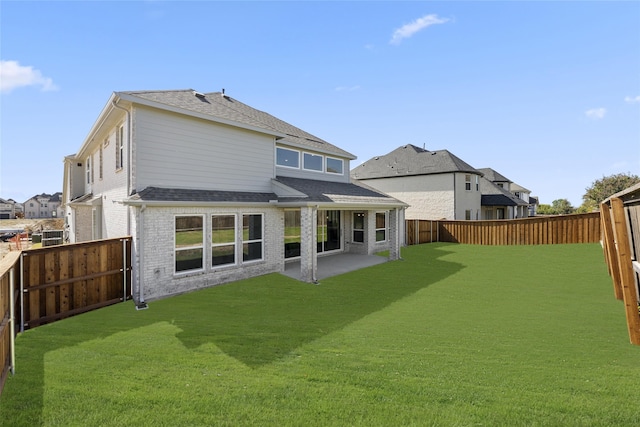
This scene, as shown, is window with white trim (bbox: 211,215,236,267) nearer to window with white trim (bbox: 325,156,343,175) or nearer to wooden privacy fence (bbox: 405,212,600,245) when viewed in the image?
window with white trim (bbox: 325,156,343,175)

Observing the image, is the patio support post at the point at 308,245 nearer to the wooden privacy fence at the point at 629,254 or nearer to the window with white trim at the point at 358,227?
the window with white trim at the point at 358,227

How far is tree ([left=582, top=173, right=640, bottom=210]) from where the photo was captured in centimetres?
4494

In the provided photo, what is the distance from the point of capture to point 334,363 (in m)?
5.07

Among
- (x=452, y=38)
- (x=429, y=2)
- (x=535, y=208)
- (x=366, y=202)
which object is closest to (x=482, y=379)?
(x=366, y=202)

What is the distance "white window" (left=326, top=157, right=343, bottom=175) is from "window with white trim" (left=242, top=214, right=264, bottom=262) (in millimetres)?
6866

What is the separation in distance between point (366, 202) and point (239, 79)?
8.64 metres

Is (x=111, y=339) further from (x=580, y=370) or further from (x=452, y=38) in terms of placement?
(x=452, y=38)

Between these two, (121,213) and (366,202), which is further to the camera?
(366,202)

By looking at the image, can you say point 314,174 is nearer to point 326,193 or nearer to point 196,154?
point 326,193

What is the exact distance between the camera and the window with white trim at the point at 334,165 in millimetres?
17500

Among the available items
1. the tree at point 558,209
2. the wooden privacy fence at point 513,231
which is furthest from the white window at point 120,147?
the tree at point 558,209

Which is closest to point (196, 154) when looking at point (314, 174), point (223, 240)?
point (223, 240)

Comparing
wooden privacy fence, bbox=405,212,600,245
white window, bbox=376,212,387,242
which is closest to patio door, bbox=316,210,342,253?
white window, bbox=376,212,387,242

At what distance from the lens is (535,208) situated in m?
59.9
